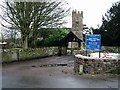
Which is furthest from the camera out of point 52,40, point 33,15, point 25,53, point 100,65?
point 52,40

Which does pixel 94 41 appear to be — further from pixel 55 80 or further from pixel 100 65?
pixel 55 80

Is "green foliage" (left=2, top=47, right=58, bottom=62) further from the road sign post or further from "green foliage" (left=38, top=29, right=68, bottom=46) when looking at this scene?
the road sign post

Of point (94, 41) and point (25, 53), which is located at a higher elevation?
point (94, 41)

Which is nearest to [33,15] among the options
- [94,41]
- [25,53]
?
[25,53]

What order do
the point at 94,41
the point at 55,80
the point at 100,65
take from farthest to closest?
the point at 94,41, the point at 100,65, the point at 55,80

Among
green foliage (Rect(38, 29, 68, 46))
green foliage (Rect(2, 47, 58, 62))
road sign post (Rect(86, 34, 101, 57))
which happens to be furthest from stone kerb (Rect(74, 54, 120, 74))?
green foliage (Rect(38, 29, 68, 46))

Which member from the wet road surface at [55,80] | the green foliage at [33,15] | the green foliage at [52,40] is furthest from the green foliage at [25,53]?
the wet road surface at [55,80]

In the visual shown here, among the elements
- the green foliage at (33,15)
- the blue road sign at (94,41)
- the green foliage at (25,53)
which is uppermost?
the green foliage at (33,15)

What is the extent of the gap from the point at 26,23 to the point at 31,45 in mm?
6634

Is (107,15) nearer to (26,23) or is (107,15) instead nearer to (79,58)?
(26,23)

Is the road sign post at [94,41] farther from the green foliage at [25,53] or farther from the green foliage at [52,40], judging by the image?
the green foliage at [52,40]

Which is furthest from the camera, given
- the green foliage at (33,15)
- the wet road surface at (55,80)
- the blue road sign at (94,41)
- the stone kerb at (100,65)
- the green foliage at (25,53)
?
the green foliage at (33,15)

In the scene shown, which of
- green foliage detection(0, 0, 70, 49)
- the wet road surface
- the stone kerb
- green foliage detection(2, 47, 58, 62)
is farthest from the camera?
green foliage detection(0, 0, 70, 49)

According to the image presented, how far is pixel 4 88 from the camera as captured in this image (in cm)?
864
